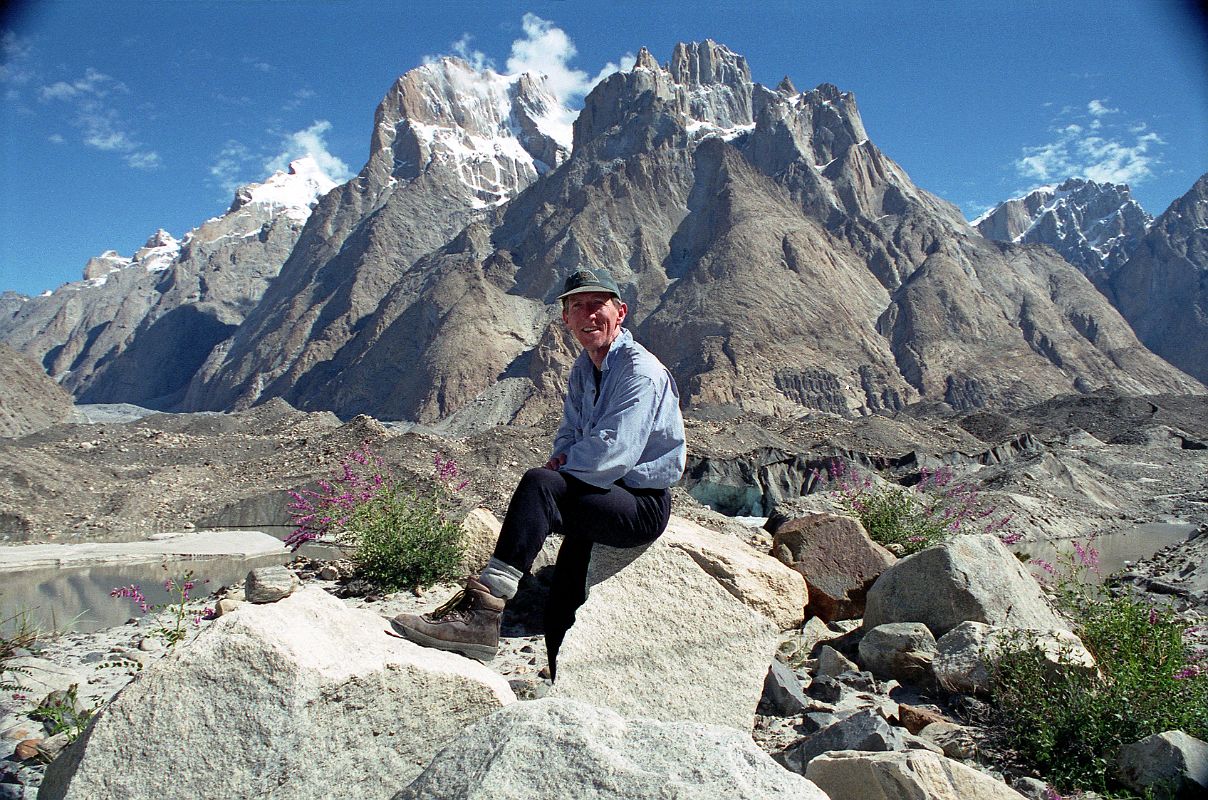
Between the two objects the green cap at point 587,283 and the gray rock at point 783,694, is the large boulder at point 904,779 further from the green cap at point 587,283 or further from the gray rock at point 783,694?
the green cap at point 587,283

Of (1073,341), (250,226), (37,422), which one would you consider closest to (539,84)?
(250,226)

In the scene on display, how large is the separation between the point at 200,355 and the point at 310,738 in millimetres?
154147

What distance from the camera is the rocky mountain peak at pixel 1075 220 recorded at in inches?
6363

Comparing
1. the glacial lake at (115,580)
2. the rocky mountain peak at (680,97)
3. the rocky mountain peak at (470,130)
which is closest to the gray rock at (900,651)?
the glacial lake at (115,580)

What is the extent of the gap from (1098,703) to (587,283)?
8.73 feet

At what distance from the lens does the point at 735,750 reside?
1835mm

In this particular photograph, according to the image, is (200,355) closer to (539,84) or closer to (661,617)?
(539,84)

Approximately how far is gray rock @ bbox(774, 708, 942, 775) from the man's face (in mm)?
1750

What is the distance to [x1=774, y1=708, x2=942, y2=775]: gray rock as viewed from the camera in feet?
9.14

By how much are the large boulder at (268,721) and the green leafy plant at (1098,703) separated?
2.24 m

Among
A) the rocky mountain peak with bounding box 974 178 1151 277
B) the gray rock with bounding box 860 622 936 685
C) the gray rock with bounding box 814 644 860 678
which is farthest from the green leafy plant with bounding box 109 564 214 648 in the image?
the rocky mountain peak with bounding box 974 178 1151 277

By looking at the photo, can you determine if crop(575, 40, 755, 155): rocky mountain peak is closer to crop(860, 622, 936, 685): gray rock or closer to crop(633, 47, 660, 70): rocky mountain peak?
crop(633, 47, 660, 70): rocky mountain peak

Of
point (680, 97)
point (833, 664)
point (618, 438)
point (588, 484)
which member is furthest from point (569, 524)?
point (680, 97)

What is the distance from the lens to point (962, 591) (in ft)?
14.1
